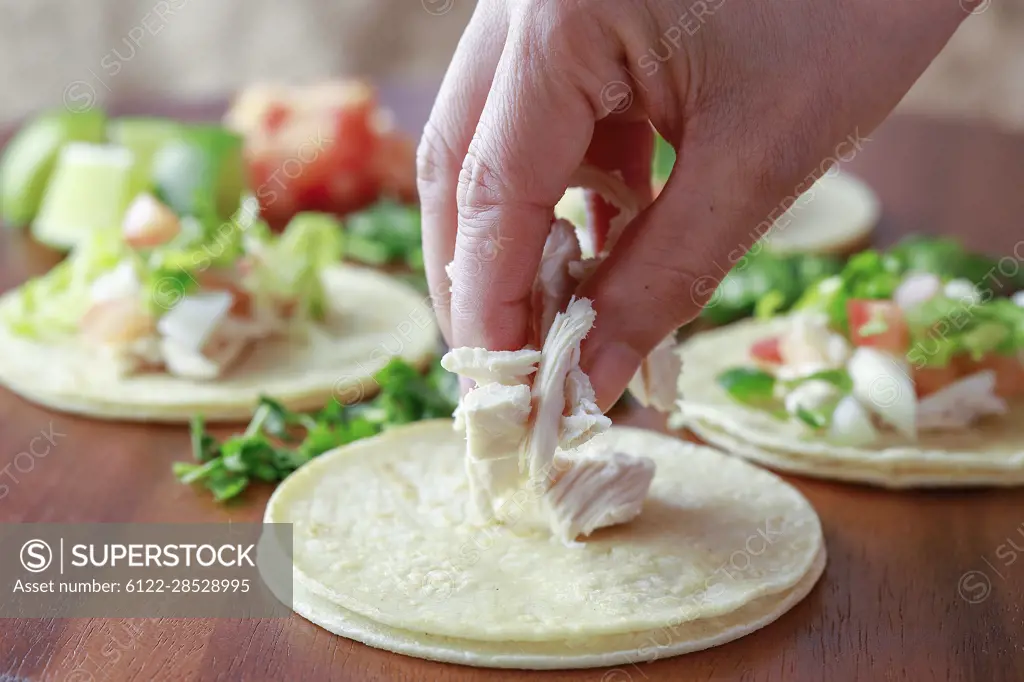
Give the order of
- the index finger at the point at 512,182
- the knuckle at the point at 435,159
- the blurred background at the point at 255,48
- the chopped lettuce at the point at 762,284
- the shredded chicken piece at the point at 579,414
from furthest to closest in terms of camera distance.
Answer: the blurred background at the point at 255,48 → the chopped lettuce at the point at 762,284 → the knuckle at the point at 435,159 → the shredded chicken piece at the point at 579,414 → the index finger at the point at 512,182

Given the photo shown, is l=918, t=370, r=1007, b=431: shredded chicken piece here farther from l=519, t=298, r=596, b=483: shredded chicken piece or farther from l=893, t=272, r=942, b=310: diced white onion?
l=519, t=298, r=596, b=483: shredded chicken piece

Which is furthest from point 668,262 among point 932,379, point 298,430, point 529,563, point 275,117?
point 275,117

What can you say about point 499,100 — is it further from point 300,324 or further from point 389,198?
point 389,198

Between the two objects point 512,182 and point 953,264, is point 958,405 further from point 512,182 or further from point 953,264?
point 512,182

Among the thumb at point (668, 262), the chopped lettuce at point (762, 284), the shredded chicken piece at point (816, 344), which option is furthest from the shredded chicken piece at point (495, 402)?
the chopped lettuce at point (762, 284)

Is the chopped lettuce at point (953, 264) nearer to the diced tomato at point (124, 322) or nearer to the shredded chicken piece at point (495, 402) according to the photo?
the shredded chicken piece at point (495, 402)
